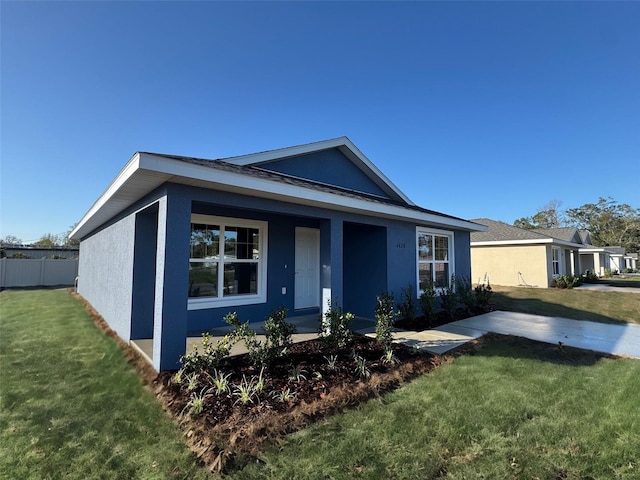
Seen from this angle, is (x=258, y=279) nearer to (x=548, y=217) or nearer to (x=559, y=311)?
(x=559, y=311)

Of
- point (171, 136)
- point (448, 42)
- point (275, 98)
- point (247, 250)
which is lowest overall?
point (247, 250)

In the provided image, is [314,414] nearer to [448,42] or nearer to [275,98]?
[275,98]

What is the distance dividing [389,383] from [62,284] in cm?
2491

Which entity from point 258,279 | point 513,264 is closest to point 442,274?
point 258,279

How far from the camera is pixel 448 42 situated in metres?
9.50

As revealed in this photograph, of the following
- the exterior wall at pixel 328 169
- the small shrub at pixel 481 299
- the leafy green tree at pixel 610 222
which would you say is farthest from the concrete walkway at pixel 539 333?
the leafy green tree at pixel 610 222

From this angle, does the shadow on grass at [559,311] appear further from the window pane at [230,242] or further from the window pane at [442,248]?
the window pane at [230,242]

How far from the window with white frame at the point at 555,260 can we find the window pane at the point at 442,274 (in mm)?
14755

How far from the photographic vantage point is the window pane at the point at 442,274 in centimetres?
997

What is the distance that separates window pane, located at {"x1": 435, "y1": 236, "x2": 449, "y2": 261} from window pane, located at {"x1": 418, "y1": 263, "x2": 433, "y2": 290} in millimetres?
669

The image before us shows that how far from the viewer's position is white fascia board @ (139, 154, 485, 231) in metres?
3.99

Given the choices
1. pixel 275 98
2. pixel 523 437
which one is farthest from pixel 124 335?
pixel 275 98

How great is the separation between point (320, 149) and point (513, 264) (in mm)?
17364

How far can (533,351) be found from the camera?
5719 mm
